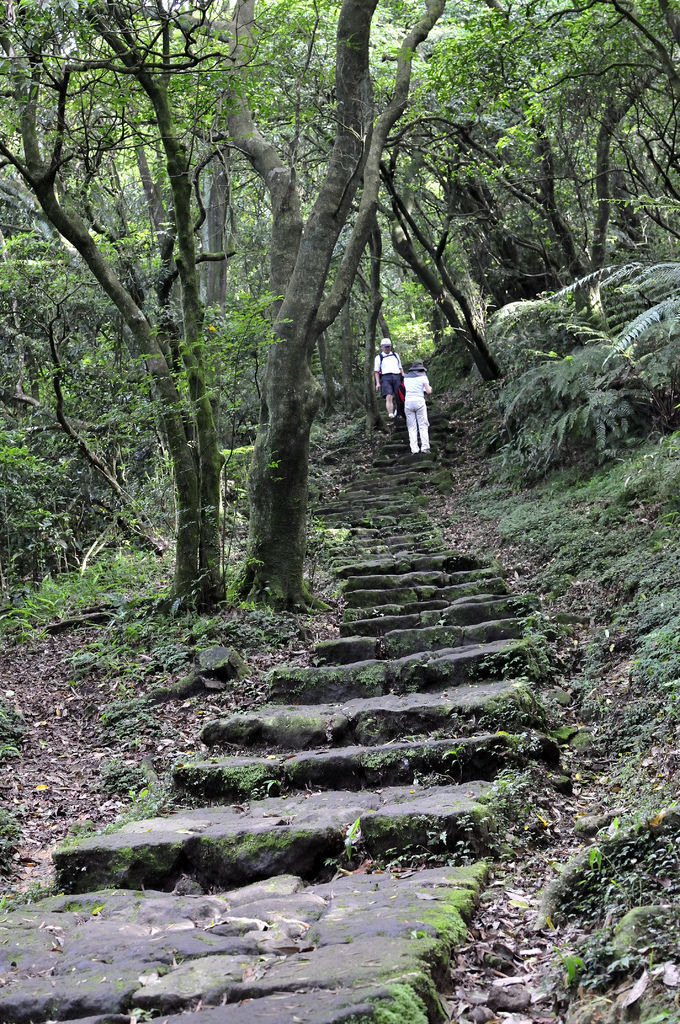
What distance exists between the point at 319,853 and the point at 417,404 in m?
11.2

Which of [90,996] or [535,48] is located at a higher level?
[535,48]

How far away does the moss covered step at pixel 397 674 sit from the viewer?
607 centimetres

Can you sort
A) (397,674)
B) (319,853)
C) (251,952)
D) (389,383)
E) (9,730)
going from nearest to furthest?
(251,952) < (319,853) < (397,674) < (9,730) < (389,383)

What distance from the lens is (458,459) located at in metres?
15.0

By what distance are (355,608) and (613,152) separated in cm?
956

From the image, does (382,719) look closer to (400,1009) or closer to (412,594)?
(412,594)

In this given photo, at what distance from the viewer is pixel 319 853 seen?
4.16m

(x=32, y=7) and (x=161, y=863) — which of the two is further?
(x=32, y=7)

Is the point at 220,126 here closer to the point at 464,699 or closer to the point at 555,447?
the point at 555,447

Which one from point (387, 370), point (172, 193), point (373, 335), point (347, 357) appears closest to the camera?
point (172, 193)

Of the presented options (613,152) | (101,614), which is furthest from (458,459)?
(101,614)

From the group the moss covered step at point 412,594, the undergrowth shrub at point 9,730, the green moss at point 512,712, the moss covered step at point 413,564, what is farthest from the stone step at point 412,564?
the undergrowth shrub at point 9,730

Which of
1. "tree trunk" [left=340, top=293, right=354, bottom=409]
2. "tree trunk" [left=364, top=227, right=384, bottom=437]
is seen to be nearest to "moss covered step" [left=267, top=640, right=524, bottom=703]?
"tree trunk" [left=364, top=227, right=384, bottom=437]

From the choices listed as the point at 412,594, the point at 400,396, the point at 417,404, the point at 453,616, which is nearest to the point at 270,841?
the point at 453,616
